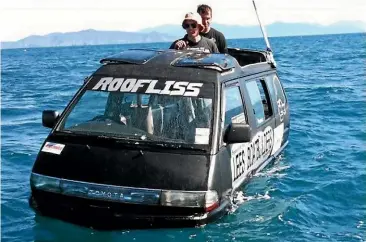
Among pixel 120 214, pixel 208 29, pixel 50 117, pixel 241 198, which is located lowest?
pixel 241 198

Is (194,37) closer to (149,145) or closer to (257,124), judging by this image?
(257,124)

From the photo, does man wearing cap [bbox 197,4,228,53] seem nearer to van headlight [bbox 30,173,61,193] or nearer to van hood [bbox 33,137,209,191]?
van hood [bbox 33,137,209,191]

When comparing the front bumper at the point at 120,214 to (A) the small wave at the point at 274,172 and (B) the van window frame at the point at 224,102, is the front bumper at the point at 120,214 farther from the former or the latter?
(A) the small wave at the point at 274,172

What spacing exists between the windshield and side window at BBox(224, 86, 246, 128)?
36 cm

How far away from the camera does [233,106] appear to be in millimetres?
6738

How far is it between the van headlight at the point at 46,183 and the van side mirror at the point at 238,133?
1.91 meters

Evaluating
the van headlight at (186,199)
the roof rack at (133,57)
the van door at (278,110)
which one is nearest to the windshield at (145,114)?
the roof rack at (133,57)

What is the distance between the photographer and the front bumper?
5.46m

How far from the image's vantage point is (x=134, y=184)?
217 inches

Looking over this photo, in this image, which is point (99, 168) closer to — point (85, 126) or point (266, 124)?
point (85, 126)

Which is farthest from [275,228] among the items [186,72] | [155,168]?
[186,72]

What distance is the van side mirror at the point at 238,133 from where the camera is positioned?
5.86m

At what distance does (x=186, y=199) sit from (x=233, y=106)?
171 cm

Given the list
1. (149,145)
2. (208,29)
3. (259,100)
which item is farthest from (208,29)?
(149,145)
